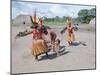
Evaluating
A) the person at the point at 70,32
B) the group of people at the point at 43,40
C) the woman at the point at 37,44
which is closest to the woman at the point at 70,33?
the person at the point at 70,32

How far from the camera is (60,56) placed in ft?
8.14

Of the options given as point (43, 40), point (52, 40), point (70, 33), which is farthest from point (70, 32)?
point (43, 40)

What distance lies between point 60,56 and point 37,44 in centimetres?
31

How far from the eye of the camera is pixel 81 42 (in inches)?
102

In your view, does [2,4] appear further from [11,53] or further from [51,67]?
[51,67]

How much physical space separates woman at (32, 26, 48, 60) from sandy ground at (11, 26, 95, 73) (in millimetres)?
47

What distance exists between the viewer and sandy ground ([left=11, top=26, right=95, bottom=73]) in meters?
2.31

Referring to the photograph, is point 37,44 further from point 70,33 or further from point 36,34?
point 70,33

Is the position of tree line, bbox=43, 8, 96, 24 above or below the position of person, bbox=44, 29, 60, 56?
above

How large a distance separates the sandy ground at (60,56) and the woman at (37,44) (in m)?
0.05

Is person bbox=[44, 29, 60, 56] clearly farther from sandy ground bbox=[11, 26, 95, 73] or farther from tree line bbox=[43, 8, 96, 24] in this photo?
tree line bbox=[43, 8, 96, 24]

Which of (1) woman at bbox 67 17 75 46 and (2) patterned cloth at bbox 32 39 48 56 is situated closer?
(2) patterned cloth at bbox 32 39 48 56

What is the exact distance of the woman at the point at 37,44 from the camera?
2.38 m

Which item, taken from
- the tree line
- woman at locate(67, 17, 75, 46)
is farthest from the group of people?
the tree line
